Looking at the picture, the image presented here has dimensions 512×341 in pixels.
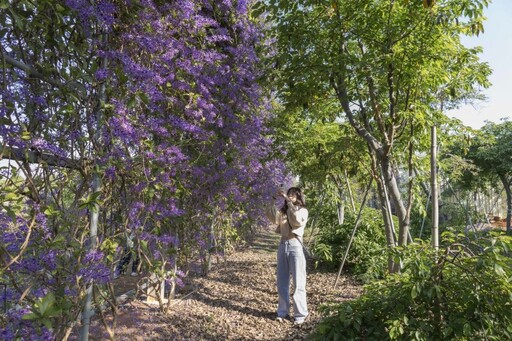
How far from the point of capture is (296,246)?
4434 millimetres

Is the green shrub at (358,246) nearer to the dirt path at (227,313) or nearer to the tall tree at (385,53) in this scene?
the dirt path at (227,313)

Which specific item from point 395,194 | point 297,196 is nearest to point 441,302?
point 395,194

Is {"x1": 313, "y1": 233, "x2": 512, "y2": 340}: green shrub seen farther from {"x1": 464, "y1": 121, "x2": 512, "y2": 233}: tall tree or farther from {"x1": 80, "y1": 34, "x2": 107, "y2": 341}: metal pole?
{"x1": 464, "y1": 121, "x2": 512, "y2": 233}: tall tree

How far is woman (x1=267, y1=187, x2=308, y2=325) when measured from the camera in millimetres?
4367

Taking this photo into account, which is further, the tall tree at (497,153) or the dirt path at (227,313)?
the tall tree at (497,153)

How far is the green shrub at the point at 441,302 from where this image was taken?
6.77ft

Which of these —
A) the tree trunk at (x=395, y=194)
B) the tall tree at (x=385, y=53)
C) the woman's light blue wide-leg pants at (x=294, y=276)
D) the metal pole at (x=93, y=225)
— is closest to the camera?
the metal pole at (x=93, y=225)

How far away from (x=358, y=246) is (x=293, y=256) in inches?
127

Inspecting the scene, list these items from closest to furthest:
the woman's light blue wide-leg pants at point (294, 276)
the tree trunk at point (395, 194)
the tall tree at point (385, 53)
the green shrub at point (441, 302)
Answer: the green shrub at point (441, 302)
the tall tree at point (385, 53)
the tree trunk at point (395, 194)
the woman's light blue wide-leg pants at point (294, 276)

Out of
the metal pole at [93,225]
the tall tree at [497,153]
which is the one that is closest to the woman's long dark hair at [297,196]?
the metal pole at [93,225]

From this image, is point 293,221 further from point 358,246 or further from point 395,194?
point 358,246

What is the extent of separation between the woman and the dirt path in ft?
0.59

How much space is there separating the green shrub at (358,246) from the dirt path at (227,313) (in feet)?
1.46

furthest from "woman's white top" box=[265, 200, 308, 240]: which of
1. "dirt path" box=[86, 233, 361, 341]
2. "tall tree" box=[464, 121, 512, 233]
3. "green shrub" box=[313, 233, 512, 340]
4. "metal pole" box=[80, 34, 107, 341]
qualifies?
"tall tree" box=[464, 121, 512, 233]
